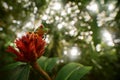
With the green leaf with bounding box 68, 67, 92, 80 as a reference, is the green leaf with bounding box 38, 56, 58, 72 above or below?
above

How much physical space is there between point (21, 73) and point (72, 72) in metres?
0.29

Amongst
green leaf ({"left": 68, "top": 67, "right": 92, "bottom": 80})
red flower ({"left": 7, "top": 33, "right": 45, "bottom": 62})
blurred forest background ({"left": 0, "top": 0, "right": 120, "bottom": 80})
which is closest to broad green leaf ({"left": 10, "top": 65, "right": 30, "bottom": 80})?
red flower ({"left": 7, "top": 33, "right": 45, "bottom": 62})

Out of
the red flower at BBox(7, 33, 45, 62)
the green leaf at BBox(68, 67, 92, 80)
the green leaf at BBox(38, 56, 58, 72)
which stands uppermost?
the red flower at BBox(7, 33, 45, 62)

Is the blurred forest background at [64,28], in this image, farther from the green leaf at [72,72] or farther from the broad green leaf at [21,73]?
the broad green leaf at [21,73]

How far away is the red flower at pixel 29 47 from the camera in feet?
3.64

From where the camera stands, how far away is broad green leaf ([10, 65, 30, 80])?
1.22 metres

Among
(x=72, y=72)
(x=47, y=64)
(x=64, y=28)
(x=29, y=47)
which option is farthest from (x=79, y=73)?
(x=64, y=28)

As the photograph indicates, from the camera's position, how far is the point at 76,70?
1.42 metres

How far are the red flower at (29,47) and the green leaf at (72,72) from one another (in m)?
0.27

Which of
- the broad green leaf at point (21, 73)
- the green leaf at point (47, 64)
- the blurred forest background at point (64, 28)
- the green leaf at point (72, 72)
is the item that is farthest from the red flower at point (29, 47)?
the blurred forest background at point (64, 28)

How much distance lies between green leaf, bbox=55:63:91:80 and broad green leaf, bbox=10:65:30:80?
0.19 meters

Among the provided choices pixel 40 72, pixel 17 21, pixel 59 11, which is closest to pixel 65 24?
pixel 59 11

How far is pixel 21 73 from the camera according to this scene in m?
1.24

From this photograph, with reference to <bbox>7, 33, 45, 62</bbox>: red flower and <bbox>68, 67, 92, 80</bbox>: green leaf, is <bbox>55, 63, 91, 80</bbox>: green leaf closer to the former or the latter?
<bbox>68, 67, 92, 80</bbox>: green leaf
